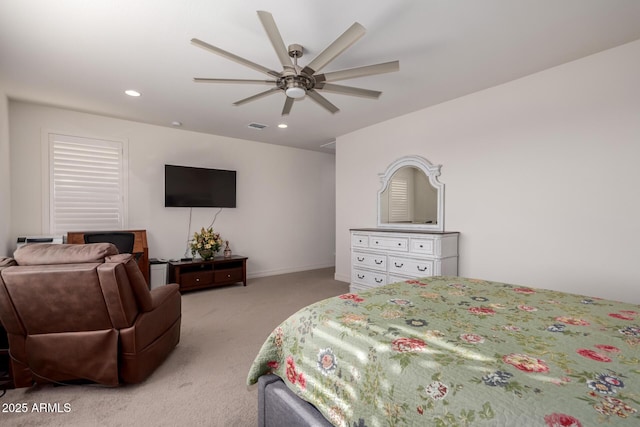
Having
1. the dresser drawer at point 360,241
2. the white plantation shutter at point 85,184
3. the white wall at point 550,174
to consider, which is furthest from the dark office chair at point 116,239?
the white wall at point 550,174

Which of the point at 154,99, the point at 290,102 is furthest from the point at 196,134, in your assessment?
the point at 290,102

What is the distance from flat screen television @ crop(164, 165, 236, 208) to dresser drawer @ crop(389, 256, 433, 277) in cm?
309

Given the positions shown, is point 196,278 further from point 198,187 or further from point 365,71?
point 365,71

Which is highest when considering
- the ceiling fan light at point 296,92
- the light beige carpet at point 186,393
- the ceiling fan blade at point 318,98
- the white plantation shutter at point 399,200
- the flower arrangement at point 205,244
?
the ceiling fan blade at point 318,98

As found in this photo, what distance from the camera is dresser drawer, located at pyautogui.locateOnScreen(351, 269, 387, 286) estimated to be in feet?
13.2

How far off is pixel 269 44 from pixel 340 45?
903 mm

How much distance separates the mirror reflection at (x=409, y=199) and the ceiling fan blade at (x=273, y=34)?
267cm

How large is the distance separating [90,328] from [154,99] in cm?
281

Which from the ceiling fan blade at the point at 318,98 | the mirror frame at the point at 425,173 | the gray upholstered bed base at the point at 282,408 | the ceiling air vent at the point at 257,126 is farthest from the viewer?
the ceiling air vent at the point at 257,126

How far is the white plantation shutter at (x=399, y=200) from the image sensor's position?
438 cm

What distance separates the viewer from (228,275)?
16.3 ft

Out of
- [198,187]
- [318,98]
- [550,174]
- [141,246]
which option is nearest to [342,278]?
[198,187]

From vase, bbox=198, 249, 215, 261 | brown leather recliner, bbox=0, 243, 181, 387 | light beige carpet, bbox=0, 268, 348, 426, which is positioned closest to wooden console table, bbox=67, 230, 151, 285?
vase, bbox=198, 249, 215, 261

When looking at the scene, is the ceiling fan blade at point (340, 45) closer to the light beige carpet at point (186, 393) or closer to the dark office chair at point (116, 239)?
the light beige carpet at point (186, 393)
